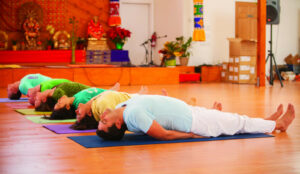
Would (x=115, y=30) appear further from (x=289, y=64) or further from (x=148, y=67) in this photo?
(x=289, y=64)

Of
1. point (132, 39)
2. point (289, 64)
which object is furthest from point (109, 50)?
point (289, 64)

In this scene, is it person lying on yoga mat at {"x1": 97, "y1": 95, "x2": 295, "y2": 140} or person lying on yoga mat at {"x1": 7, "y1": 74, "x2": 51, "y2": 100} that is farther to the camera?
person lying on yoga mat at {"x1": 7, "y1": 74, "x2": 51, "y2": 100}

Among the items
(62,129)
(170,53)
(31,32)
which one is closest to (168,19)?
(170,53)

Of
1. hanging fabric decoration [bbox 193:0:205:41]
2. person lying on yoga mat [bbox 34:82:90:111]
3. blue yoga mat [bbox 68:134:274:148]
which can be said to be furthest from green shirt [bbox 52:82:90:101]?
hanging fabric decoration [bbox 193:0:205:41]

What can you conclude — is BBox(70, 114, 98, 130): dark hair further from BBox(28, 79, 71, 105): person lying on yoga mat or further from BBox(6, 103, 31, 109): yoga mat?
BBox(6, 103, 31, 109): yoga mat

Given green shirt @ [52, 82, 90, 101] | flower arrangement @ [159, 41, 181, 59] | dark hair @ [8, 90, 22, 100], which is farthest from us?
flower arrangement @ [159, 41, 181, 59]

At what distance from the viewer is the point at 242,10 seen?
40.2 feet

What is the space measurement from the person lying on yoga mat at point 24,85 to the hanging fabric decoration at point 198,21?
5.69 m

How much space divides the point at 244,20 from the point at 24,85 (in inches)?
321

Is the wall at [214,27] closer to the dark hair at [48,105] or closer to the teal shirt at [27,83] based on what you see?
the teal shirt at [27,83]

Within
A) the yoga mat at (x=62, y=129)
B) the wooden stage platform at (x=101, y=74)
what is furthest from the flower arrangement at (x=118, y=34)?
the yoga mat at (x=62, y=129)

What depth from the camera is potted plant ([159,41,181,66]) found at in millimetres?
10000

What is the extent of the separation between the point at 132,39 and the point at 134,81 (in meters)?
3.84

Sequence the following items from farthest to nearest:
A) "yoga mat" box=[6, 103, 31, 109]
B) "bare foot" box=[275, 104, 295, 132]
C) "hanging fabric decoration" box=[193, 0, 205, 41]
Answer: "hanging fabric decoration" box=[193, 0, 205, 41] < "yoga mat" box=[6, 103, 31, 109] < "bare foot" box=[275, 104, 295, 132]
